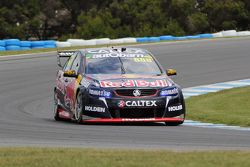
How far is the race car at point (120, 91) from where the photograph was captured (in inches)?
542

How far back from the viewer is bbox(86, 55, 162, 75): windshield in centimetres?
1477

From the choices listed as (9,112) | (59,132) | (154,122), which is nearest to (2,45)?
(9,112)

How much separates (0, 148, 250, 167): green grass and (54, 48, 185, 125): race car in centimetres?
415

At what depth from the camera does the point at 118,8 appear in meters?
63.6

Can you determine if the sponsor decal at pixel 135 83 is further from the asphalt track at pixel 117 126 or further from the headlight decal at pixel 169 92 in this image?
the asphalt track at pixel 117 126

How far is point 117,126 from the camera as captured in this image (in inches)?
534

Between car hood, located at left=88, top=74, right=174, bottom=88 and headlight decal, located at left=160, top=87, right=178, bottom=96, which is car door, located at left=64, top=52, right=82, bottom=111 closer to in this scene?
car hood, located at left=88, top=74, right=174, bottom=88

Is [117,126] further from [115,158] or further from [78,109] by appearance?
[115,158]

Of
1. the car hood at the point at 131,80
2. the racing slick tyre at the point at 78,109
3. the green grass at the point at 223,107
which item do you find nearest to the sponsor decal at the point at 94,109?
the racing slick tyre at the point at 78,109

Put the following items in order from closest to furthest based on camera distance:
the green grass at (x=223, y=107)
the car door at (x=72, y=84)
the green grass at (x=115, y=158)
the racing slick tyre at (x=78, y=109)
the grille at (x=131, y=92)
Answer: the green grass at (x=115, y=158) → the grille at (x=131, y=92) → the racing slick tyre at (x=78, y=109) → the car door at (x=72, y=84) → the green grass at (x=223, y=107)

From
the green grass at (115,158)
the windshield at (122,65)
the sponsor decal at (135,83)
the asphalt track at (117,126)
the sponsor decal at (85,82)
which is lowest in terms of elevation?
the asphalt track at (117,126)

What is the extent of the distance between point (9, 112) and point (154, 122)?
3516 mm

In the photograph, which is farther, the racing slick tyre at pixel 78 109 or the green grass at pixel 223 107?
the green grass at pixel 223 107

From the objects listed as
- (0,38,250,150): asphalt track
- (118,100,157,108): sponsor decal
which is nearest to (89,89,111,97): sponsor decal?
(118,100,157,108): sponsor decal
